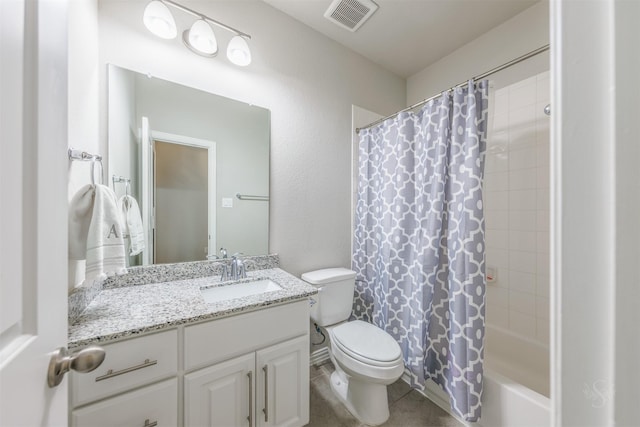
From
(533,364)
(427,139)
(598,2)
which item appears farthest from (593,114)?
(533,364)

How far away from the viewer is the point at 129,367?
84 cm

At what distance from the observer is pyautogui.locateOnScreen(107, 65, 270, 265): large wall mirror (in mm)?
1253

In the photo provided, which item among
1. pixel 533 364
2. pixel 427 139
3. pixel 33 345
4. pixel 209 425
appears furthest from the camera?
pixel 533 364

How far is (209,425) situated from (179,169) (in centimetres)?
127

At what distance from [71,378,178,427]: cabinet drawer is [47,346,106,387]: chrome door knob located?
54cm

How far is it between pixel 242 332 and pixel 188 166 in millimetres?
989

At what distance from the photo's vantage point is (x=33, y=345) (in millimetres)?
377

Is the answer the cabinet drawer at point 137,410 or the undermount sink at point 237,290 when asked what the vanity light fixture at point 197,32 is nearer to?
the undermount sink at point 237,290

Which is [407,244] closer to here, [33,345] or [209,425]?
[209,425]

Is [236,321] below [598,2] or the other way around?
Result: below

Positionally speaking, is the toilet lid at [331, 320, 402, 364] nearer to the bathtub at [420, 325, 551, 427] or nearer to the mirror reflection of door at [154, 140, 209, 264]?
the bathtub at [420, 325, 551, 427]

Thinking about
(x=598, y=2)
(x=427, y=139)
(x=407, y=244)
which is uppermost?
(x=427, y=139)

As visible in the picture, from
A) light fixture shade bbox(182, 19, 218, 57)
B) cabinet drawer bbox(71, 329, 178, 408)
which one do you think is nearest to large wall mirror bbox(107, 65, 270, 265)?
light fixture shade bbox(182, 19, 218, 57)

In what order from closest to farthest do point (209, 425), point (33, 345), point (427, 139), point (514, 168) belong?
1. point (33, 345)
2. point (209, 425)
3. point (427, 139)
4. point (514, 168)
